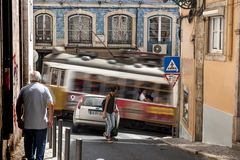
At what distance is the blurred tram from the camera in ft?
70.7

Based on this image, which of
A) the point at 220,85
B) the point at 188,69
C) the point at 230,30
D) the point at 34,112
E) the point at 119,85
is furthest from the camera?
the point at 119,85

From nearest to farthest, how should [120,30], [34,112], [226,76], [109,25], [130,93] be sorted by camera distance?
[34,112] → [226,76] → [130,93] → [120,30] → [109,25]

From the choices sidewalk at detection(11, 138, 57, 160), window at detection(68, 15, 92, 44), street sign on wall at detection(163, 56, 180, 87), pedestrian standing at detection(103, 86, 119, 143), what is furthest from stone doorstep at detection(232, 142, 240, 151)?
window at detection(68, 15, 92, 44)

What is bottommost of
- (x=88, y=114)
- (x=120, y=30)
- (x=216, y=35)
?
(x=88, y=114)

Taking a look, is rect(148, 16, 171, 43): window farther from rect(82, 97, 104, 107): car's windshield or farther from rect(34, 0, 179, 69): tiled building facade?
rect(82, 97, 104, 107): car's windshield

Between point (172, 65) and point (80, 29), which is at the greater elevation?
point (80, 29)

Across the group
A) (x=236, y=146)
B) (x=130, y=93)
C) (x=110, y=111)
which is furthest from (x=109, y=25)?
(x=236, y=146)

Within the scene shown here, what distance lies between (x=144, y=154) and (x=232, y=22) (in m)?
3.70

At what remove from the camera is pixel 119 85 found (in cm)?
2208

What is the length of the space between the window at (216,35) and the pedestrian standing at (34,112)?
6966mm

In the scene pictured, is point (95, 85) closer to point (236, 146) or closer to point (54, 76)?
point (54, 76)

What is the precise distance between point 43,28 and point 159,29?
7.64 m

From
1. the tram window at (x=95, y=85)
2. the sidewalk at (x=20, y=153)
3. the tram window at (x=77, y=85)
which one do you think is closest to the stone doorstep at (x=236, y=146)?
the sidewalk at (x=20, y=153)

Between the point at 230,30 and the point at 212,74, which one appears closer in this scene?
the point at 230,30
